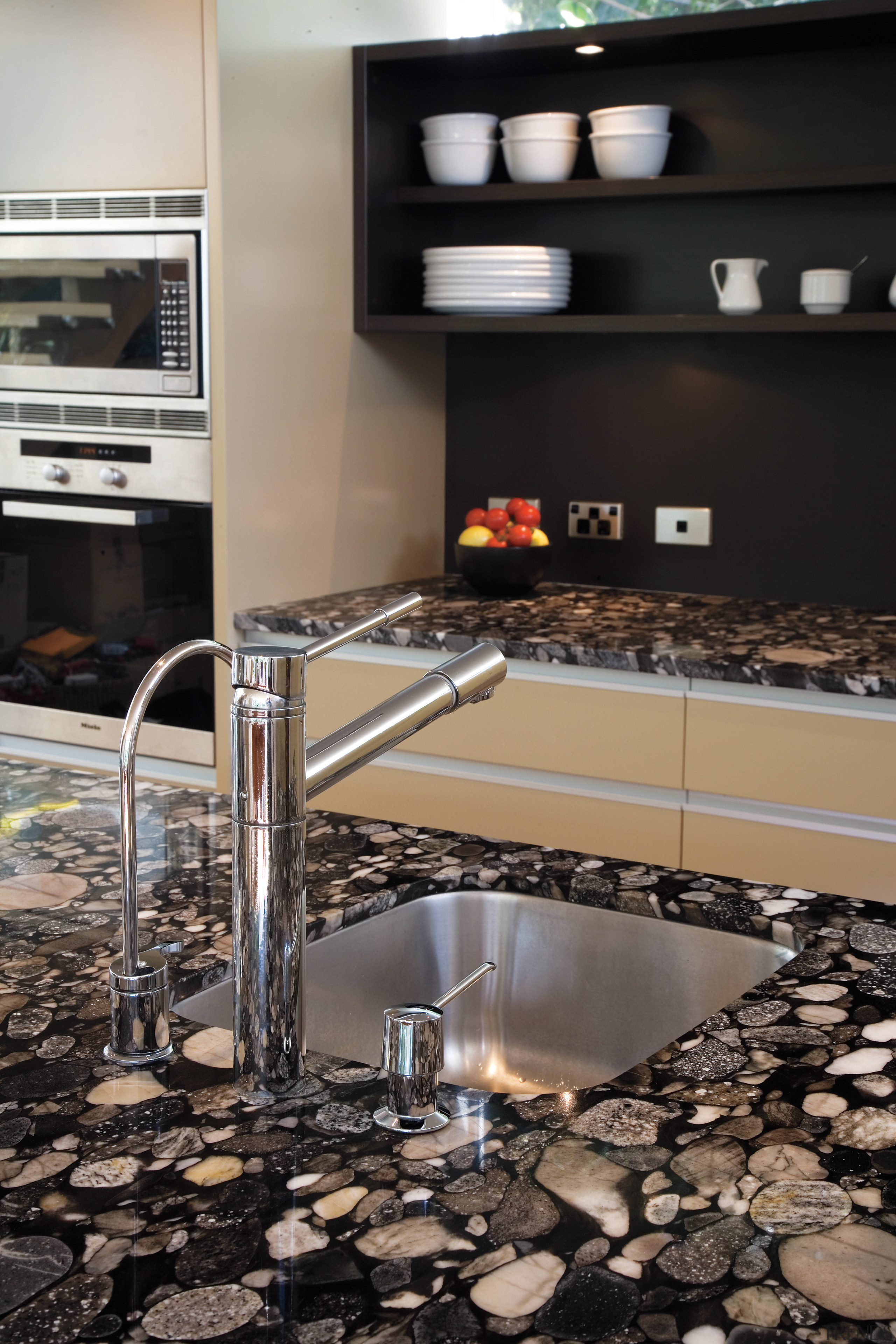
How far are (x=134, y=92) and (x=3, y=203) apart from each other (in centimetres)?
38

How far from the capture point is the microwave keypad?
8.26 ft

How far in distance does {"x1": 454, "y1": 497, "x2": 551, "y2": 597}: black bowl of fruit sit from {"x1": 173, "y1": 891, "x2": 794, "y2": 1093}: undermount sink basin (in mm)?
1621

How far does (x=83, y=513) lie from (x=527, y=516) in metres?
0.93

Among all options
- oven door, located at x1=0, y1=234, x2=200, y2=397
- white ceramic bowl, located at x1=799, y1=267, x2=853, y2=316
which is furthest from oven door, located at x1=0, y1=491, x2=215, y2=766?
white ceramic bowl, located at x1=799, y1=267, x2=853, y2=316

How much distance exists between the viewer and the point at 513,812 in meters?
2.44

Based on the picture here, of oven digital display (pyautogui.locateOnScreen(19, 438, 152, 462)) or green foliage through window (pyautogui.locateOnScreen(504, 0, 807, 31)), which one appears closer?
oven digital display (pyautogui.locateOnScreen(19, 438, 152, 462))

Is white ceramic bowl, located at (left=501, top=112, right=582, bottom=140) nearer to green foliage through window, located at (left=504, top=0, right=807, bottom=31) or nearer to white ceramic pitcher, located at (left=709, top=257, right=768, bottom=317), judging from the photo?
green foliage through window, located at (left=504, top=0, right=807, bottom=31)

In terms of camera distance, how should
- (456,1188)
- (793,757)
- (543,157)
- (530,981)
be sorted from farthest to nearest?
(543,157)
(793,757)
(530,981)
(456,1188)

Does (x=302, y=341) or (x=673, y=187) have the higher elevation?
(x=673, y=187)

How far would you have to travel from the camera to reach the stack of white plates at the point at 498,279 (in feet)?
9.12

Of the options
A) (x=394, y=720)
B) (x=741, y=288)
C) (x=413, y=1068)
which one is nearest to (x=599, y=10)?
(x=741, y=288)

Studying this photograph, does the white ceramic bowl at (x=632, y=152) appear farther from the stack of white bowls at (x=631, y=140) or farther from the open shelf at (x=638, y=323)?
the open shelf at (x=638, y=323)

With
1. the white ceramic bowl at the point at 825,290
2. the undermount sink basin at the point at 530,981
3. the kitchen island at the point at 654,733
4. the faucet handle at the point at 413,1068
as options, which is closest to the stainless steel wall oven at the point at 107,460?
the kitchen island at the point at 654,733

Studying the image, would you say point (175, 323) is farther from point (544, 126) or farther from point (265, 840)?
point (265, 840)
